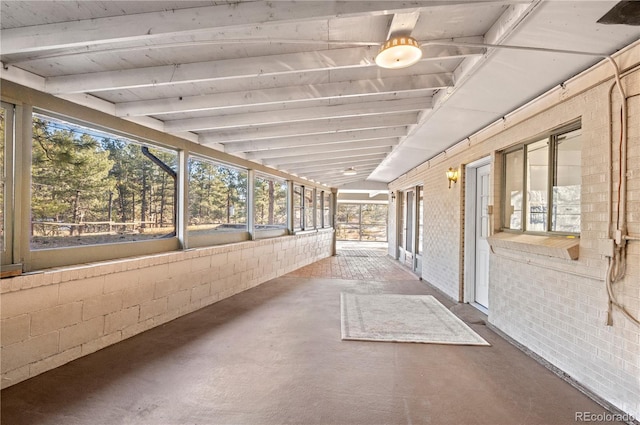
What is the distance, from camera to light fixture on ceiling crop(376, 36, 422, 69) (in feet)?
6.51

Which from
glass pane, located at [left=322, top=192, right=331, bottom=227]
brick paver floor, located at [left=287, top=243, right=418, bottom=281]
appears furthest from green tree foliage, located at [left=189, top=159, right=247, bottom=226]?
glass pane, located at [left=322, top=192, right=331, bottom=227]

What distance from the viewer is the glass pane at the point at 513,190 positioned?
12.7ft

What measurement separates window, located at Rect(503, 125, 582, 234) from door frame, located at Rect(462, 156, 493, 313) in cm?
96

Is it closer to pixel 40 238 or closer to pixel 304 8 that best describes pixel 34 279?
pixel 40 238

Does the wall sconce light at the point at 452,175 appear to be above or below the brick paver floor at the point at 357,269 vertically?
above

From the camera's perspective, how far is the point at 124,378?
263 centimetres

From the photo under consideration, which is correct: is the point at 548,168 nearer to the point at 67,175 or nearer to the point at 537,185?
the point at 537,185

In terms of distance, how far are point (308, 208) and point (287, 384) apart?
7315mm

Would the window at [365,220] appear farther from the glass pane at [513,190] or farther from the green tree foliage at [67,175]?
the green tree foliage at [67,175]

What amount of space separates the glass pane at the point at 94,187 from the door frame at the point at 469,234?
176 inches

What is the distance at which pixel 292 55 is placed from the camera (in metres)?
2.60

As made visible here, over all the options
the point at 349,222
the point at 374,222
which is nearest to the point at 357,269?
the point at 349,222

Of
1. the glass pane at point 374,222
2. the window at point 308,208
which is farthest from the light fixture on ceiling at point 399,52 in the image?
the glass pane at point 374,222

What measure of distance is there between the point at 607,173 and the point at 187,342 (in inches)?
161
